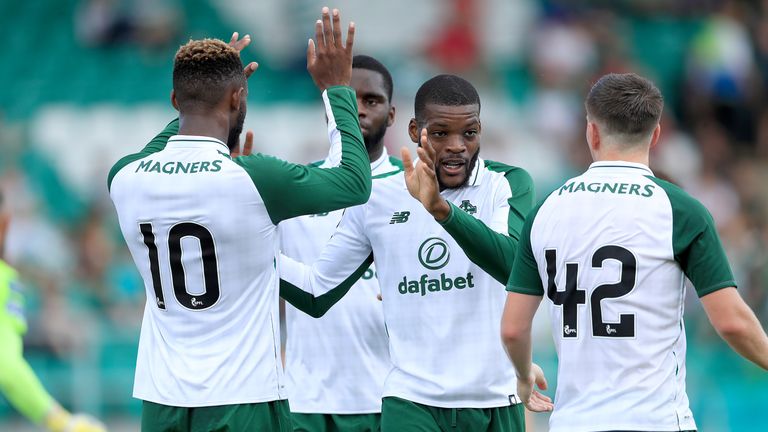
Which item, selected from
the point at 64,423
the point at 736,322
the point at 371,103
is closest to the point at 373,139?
the point at 371,103

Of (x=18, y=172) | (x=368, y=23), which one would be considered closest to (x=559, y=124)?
(x=368, y=23)

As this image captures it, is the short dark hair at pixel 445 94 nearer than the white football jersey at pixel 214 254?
No

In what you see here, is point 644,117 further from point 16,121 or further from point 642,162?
point 16,121

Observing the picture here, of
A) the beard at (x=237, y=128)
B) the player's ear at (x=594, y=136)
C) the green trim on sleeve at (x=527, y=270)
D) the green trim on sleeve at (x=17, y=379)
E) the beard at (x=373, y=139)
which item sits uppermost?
the beard at (x=373, y=139)

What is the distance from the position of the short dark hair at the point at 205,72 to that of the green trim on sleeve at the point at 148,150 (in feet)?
1.32

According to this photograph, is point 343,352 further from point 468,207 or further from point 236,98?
point 236,98

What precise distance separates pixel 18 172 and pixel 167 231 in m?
11.3

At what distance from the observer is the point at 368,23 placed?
19.6 metres

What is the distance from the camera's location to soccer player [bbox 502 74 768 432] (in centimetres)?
507

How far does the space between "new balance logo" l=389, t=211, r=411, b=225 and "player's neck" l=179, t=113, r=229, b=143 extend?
125cm

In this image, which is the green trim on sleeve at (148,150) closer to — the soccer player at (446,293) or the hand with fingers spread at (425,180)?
the soccer player at (446,293)

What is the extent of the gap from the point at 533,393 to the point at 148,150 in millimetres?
2035

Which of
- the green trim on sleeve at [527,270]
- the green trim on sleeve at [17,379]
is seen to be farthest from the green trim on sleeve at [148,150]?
the green trim on sleeve at [17,379]

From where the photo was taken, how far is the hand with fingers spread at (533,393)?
571 cm
